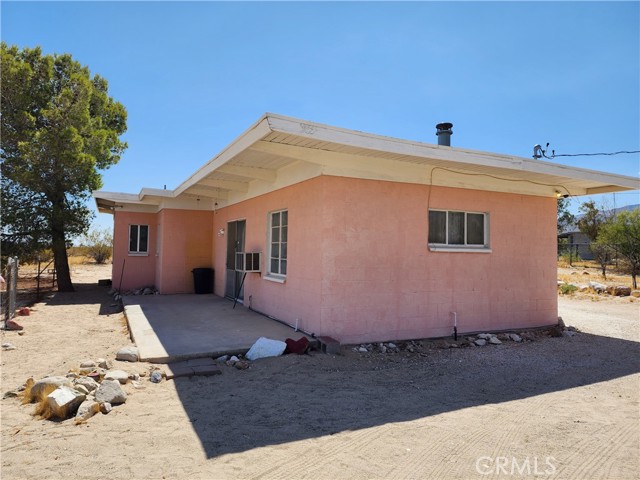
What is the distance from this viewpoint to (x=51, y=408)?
11.9 ft

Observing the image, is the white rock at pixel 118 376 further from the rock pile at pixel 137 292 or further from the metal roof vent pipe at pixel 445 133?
the rock pile at pixel 137 292

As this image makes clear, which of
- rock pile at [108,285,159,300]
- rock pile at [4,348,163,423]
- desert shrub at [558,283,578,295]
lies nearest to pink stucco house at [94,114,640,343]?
rock pile at [4,348,163,423]

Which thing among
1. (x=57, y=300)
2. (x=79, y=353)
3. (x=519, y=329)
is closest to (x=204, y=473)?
(x=79, y=353)

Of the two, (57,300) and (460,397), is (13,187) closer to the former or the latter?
(57,300)

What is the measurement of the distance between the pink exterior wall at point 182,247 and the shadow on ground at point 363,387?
8037 mm

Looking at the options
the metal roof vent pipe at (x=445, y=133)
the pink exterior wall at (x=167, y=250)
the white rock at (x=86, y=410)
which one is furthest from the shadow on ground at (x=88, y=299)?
the metal roof vent pipe at (x=445, y=133)

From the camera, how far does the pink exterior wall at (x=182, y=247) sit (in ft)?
40.4

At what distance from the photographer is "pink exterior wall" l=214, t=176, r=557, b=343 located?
630cm

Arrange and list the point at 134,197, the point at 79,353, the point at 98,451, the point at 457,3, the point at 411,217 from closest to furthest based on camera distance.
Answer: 1. the point at 98,451
2. the point at 79,353
3. the point at 411,217
4. the point at 457,3
5. the point at 134,197

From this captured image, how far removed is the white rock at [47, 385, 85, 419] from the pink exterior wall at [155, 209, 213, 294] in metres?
8.84

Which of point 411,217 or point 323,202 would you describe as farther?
point 411,217

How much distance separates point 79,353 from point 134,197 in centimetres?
790

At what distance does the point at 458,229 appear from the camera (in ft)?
24.5

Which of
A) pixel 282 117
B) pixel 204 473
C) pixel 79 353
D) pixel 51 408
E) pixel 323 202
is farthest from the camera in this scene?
pixel 323 202
